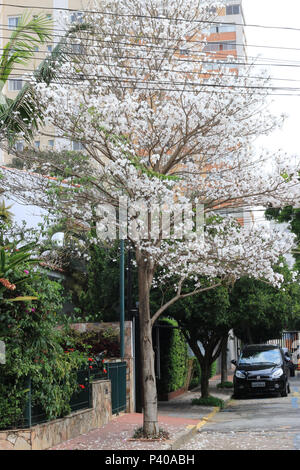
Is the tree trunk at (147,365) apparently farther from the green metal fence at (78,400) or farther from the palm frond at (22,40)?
the palm frond at (22,40)

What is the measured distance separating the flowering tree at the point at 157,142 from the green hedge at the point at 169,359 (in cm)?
861

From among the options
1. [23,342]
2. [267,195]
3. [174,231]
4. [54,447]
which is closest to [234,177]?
[267,195]

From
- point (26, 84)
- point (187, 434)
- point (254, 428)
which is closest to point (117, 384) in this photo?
point (187, 434)

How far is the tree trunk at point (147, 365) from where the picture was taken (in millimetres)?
11734

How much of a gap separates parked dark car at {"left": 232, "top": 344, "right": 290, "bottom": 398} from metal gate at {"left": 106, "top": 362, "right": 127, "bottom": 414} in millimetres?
6480

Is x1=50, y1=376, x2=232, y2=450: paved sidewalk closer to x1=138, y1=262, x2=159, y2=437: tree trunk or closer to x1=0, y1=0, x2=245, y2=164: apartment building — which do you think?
x1=138, y1=262, x2=159, y2=437: tree trunk

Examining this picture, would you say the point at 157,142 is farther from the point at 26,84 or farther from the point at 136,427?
the point at 136,427

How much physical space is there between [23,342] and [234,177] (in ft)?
17.1

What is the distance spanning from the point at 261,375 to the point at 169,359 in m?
3.13

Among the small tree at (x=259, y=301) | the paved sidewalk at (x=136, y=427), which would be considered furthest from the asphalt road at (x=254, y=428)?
the small tree at (x=259, y=301)

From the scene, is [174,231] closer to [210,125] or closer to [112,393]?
[210,125]

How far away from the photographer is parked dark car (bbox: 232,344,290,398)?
21234 millimetres

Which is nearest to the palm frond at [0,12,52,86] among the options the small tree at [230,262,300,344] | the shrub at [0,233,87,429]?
the shrub at [0,233,87,429]
